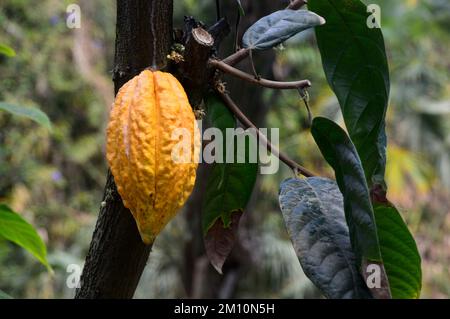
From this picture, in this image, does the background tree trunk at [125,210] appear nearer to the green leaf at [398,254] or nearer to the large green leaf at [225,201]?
the large green leaf at [225,201]

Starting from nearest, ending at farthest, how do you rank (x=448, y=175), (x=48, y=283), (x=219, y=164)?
1. (x=219, y=164)
2. (x=48, y=283)
3. (x=448, y=175)

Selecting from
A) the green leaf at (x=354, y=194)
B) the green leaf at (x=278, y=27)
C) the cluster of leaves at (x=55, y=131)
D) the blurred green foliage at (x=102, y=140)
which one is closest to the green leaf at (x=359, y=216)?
the green leaf at (x=354, y=194)

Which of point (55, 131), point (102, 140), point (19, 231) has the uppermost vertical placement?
point (102, 140)

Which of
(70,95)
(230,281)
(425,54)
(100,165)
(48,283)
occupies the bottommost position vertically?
(230,281)

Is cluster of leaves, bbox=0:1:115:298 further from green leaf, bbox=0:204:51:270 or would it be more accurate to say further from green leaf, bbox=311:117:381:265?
green leaf, bbox=311:117:381:265

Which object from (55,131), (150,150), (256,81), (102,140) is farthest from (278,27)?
(102,140)

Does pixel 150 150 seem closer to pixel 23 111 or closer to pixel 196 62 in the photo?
pixel 196 62

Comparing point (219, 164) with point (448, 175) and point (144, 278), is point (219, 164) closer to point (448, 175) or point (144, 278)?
point (144, 278)

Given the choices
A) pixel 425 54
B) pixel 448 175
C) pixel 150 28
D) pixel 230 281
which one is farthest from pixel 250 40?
pixel 425 54
